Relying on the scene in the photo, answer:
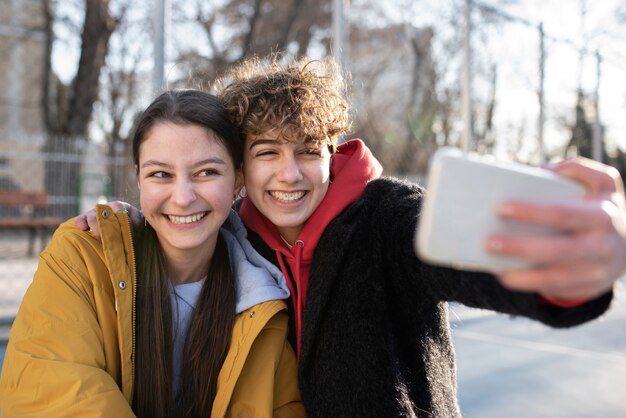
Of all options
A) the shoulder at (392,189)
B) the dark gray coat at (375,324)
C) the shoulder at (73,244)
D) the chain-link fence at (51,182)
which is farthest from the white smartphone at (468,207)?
the chain-link fence at (51,182)

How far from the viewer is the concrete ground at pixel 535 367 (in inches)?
143

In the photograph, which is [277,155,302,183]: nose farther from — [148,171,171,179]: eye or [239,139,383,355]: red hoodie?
[148,171,171,179]: eye

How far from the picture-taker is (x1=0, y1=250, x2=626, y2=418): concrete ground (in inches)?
143

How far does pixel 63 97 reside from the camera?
54.0 feet

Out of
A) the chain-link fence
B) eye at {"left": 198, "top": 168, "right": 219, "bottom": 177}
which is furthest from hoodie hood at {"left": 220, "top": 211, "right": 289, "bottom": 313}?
the chain-link fence

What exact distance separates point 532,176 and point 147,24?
13.7 meters

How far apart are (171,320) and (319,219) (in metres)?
0.59

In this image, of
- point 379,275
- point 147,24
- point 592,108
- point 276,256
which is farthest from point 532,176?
point 147,24

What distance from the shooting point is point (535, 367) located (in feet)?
14.6

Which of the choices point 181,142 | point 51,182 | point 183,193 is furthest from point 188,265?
point 51,182

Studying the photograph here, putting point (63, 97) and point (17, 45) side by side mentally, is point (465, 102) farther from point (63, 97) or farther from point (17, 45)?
point (17, 45)

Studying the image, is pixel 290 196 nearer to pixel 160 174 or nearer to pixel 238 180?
pixel 238 180

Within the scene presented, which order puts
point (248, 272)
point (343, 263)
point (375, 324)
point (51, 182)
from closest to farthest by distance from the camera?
point (375, 324), point (343, 263), point (248, 272), point (51, 182)

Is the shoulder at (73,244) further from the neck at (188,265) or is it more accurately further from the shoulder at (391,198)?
the shoulder at (391,198)
